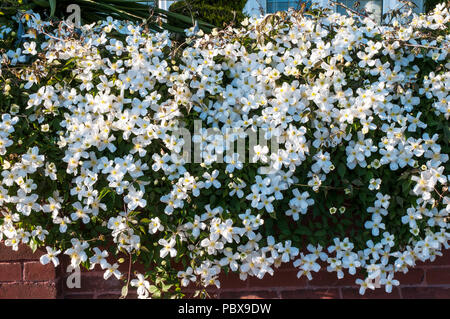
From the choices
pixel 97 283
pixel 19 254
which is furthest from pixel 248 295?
pixel 19 254

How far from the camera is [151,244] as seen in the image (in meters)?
2.09

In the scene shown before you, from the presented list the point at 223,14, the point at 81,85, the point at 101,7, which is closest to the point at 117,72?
the point at 81,85

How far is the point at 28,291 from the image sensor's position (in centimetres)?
222

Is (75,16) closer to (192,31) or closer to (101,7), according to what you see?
(101,7)

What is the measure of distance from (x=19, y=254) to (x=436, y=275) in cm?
202

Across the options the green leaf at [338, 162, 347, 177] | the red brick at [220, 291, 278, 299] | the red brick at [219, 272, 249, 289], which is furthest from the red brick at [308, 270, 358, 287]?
the green leaf at [338, 162, 347, 177]

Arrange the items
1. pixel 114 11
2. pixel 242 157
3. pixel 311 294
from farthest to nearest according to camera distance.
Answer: pixel 114 11 < pixel 311 294 < pixel 242 157

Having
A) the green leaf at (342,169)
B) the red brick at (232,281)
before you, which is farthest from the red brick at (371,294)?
the green leaf at (342,169)

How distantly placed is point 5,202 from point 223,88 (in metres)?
1.12

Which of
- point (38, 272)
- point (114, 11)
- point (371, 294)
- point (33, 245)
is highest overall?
point (114, 11)

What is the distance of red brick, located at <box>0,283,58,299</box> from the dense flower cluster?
0.23 meters

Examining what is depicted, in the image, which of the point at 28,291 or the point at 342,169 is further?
the point at 28,291

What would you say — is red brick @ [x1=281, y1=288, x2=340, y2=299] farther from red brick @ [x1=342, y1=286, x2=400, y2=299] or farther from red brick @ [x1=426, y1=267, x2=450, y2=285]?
red brick @ [x1=426, y1=267, x2=450, y2=285]

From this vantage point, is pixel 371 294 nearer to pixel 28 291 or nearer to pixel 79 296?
pixel 79 296
